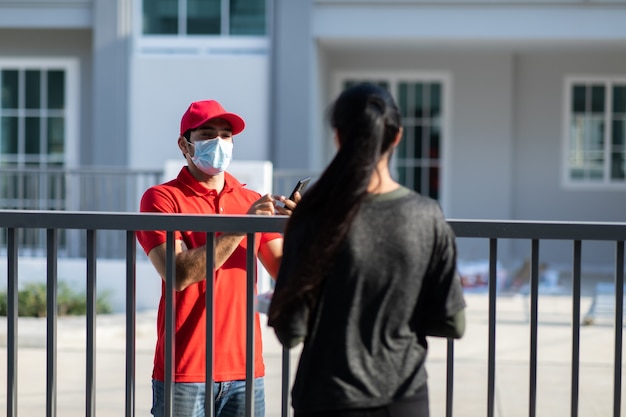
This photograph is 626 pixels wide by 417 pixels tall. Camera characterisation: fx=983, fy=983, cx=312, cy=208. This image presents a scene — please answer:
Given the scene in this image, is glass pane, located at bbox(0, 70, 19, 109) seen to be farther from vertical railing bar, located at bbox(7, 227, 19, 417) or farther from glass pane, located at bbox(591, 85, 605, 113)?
vertical railing bar, located at bbox(7, 227, 19, 417)

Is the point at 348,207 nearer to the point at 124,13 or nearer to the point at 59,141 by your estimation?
the point at 124,13

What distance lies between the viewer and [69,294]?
35.2ft

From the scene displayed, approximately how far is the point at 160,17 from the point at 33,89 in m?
2.24

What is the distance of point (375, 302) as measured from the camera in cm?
251

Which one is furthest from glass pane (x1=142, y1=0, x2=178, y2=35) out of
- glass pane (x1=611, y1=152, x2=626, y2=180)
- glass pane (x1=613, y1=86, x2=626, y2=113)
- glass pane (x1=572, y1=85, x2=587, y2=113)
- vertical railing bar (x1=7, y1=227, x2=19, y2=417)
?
vertical railing bar (x1=7, y1=227, x2=19, y2=417)

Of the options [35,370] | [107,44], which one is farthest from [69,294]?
[107,44]

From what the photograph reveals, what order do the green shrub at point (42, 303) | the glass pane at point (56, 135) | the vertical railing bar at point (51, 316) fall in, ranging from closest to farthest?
the vertical railing bar at point (51, 316) → the green shrub at point (42, 303) → the glass pane at point (56, 135)

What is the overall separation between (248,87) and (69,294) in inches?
155

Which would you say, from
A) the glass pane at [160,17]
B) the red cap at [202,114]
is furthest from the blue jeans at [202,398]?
the glass pane at [160,17]

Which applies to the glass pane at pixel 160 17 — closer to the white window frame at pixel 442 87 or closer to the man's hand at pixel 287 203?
the white window frame at pixel 442 87

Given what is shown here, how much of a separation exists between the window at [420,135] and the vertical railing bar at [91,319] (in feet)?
38.7

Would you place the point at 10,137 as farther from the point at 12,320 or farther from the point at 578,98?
the point at 12,320

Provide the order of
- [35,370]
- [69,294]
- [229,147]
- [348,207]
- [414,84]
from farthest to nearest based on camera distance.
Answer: [414,84], [69,294], [35,370], [229,147], [348,207]

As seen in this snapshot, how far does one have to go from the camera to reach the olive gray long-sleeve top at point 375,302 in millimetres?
2498
